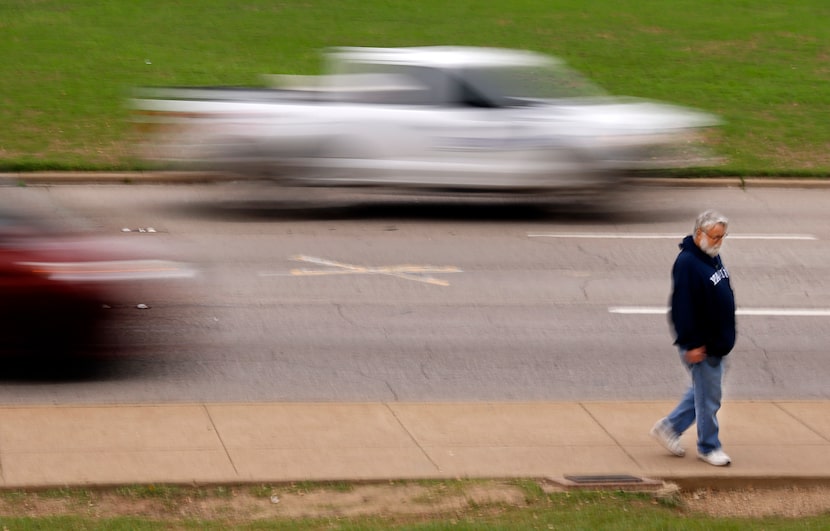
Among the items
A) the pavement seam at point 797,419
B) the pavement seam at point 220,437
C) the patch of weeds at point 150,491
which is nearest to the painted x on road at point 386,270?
the pavement seam at point 797,419

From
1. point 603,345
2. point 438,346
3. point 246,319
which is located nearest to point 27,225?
point 246,319

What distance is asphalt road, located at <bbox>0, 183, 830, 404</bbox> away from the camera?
9.33 metres

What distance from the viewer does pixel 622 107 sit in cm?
1628

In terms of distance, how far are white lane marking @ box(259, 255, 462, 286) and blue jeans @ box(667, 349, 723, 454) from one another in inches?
197

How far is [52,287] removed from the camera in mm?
8750

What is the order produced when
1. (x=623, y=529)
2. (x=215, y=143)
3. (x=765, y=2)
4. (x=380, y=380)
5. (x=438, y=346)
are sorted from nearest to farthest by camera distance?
1. (x=623, y=529)
2. (x=380, y=380)
3. (x=438, y=346)
4. (x=215, y=143)
5. (x=765, y=2)

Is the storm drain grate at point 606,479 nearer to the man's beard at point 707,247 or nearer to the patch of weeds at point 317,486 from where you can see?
the patch of weeds at point 317,486

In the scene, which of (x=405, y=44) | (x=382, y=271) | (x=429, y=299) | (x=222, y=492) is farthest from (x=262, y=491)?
(x=405, y=44)

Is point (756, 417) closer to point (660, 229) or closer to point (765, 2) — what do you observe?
point (660, 229)

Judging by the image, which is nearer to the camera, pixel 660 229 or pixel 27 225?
pixel 27 225

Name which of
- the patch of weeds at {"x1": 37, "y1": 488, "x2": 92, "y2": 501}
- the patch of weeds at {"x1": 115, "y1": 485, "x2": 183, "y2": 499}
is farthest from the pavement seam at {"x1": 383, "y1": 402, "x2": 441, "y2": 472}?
the patch of weeds at {"x1": 37, "y1": 488, "x2": 92, "y2": 501}

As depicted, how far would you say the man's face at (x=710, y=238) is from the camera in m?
7.27

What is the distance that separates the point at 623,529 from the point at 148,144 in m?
11.0

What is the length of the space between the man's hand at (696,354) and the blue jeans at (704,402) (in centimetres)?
6
